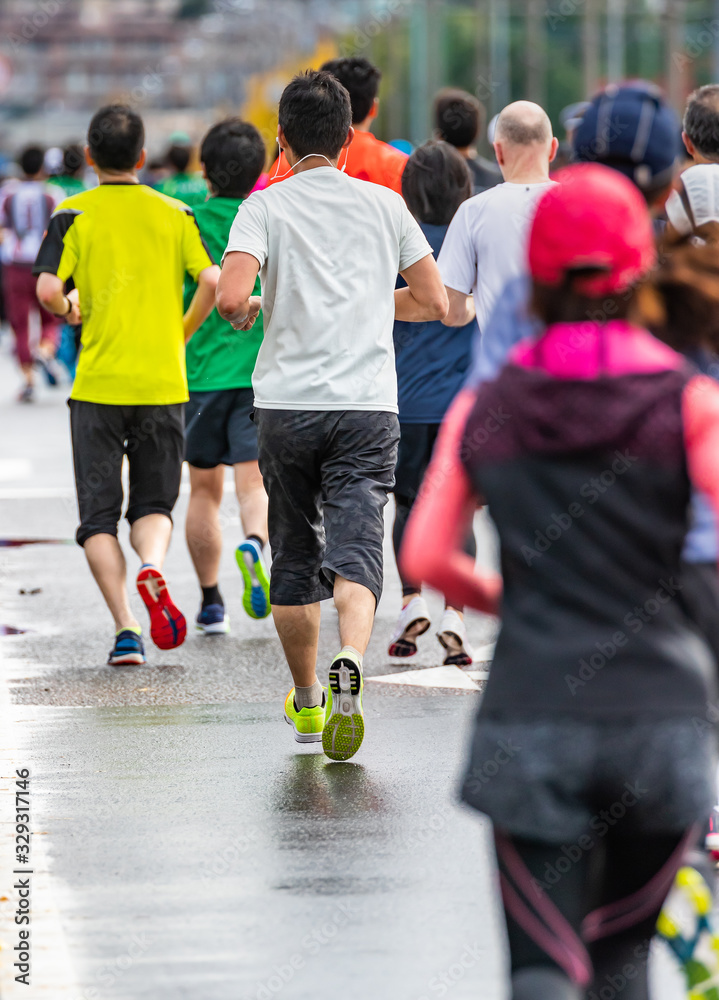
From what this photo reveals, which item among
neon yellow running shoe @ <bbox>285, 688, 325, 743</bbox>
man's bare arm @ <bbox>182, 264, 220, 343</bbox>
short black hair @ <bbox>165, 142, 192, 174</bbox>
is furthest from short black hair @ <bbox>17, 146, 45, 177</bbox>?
neon yellow running shoe @ <bbox>285, 688, 325, 743</bbox>

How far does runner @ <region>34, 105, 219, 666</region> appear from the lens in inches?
276

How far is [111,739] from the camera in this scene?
19.6 ft

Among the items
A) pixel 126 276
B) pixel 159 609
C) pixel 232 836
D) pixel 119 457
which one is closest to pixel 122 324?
pixel 126 276

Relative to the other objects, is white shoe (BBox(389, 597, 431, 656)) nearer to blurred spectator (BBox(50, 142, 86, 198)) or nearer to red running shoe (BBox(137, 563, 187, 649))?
Result: red running shoe (BBox(137, 563, 187, 649))

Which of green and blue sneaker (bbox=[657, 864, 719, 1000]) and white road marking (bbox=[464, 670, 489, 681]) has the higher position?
green and blue sneaker (bbox=[657, 864, 719, 1000])

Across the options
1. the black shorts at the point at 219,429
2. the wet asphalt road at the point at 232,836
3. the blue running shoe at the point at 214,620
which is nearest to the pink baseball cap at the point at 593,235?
the wet asphalt road at the point at 232,836

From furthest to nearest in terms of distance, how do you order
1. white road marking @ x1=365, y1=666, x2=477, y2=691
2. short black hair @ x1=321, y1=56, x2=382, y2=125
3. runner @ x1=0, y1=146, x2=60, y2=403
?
1. runner @ x1=0, y1=146, x2=60, y2=403
2. short black hair @ x1=321, y1=56, x2=382, y2=125
3. white road marking @ x1=365, y1=666, x2=477, y2=691

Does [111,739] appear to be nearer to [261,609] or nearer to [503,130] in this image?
[261,609]

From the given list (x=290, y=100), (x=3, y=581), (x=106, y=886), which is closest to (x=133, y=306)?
(x=290, y=100)

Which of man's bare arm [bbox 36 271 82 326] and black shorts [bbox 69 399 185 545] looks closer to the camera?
man's bare arm [bbox 36 271 82 326]

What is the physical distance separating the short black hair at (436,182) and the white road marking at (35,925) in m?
2.83

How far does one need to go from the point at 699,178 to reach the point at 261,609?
3.36 m

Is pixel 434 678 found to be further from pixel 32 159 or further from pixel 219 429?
pixel 32 159

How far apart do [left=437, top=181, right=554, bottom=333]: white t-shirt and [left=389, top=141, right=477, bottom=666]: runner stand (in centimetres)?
71
